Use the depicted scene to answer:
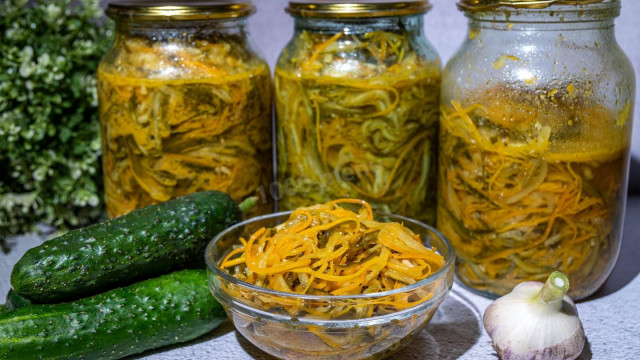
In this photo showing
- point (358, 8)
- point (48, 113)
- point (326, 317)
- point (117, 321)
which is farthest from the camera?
point (48, 113)

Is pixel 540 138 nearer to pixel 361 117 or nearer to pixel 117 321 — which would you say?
pixel 361 117

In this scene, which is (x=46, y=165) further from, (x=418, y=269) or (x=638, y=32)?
Answer: (x=638, y=32)

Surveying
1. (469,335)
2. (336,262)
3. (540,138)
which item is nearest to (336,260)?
(336,262)

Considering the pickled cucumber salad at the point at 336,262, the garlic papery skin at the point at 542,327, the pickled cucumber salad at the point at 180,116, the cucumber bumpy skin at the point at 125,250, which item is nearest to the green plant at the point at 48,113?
the pickled cucumber salad at the point at 180,116

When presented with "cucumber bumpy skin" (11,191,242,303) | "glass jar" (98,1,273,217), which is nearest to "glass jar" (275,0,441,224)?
"glass jar" (98,1,273,217)

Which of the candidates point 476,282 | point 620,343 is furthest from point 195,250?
point 620,343

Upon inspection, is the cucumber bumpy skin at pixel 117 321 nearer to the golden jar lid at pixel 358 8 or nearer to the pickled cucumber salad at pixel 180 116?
the pickled cucumber salad at pixel 180 116
